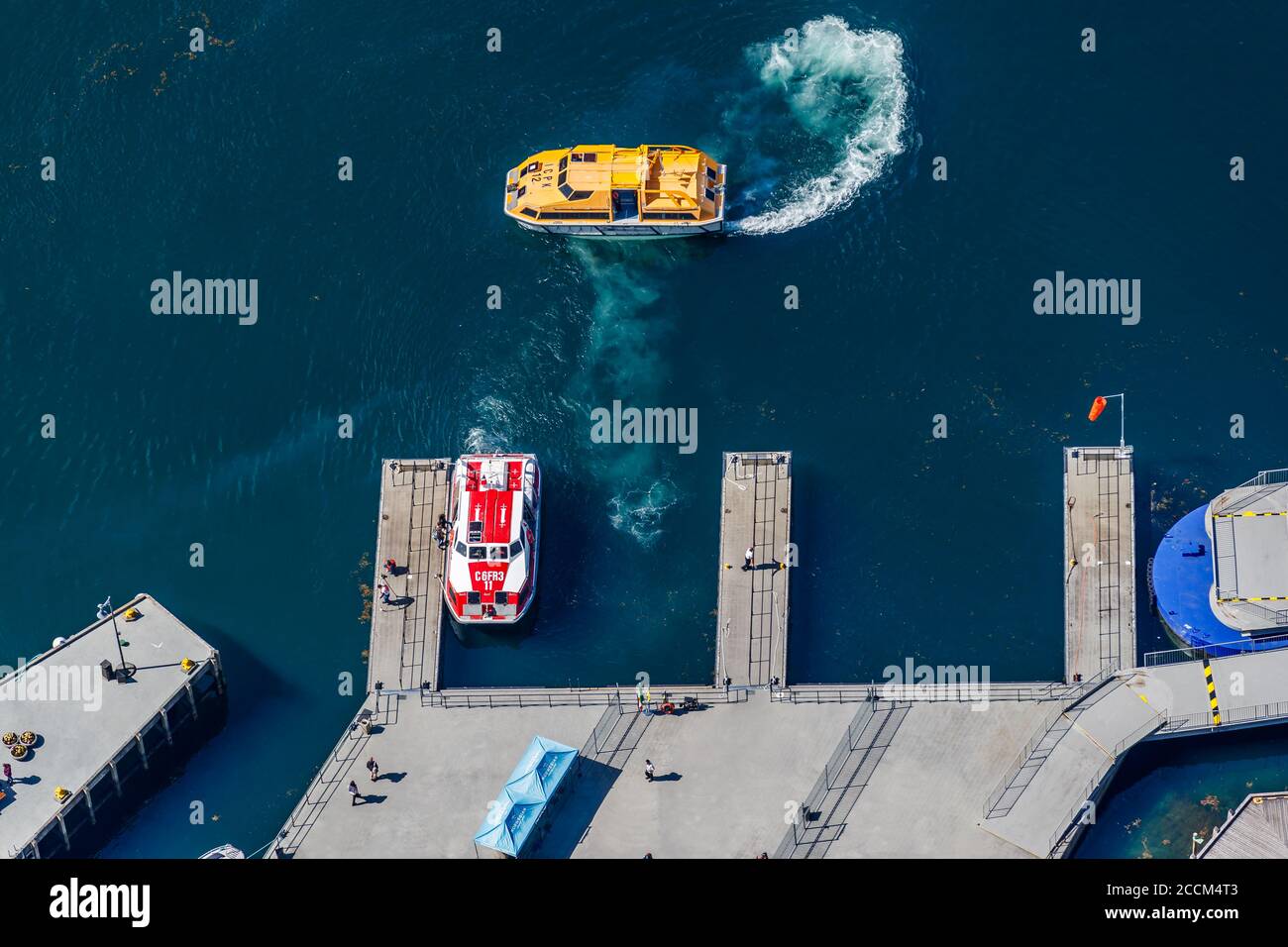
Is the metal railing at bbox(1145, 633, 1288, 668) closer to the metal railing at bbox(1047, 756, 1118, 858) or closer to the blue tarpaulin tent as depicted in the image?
the metal railing at bbox(1047, 756, 1118, 858)

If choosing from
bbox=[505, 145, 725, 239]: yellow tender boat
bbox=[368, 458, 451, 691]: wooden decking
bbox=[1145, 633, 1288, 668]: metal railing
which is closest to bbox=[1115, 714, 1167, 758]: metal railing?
bbox=[1145, 633, 1288, 668]: metal railing

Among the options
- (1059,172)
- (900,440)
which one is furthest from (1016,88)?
(900,440)

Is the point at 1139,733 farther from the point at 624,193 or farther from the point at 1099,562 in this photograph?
the point at 624,193

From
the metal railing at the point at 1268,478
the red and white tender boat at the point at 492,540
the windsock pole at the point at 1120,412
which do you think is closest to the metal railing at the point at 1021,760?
the metal railing at the point at 1268,478

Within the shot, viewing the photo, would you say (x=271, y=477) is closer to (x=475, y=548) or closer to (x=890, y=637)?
(x=475, y=548)
